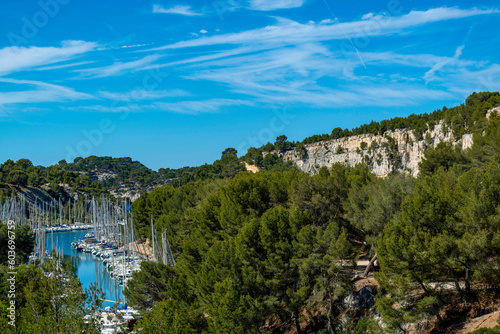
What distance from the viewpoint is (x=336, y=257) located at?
22781 millimetres

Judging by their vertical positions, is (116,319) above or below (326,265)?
below

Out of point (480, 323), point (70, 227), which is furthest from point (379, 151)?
point (480, 323)

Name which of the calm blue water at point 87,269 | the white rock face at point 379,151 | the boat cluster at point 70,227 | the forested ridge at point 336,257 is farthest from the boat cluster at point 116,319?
the boat cluster at point 70,227

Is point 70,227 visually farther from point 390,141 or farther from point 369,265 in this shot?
point 369,265

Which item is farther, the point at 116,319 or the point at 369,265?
the point at 116,319

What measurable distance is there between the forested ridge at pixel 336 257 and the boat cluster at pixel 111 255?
15.5 m

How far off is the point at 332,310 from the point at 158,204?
1652 inches

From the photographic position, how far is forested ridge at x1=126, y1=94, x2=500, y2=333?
18203 millimetres

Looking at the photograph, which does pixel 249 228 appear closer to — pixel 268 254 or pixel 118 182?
pixel 268 254

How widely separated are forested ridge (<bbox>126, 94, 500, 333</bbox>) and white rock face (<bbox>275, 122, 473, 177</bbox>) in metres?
43.6

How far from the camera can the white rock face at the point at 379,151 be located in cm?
8019

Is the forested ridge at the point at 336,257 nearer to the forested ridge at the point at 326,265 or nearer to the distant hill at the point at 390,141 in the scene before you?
the forested ridge at the point at 326,265

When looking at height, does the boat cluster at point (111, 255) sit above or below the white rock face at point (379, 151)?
below

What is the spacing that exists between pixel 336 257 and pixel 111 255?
1204 inches
